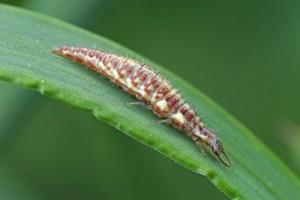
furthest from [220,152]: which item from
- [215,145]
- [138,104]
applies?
[138,104]

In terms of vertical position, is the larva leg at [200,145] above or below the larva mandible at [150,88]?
below

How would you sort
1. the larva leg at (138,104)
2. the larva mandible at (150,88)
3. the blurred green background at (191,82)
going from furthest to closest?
the blurred green background at (191,82) → the larva mandible at (150,88) → the larva leg at (138,104)

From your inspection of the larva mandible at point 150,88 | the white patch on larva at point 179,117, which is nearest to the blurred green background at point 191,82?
the larva mandible at point 150,88

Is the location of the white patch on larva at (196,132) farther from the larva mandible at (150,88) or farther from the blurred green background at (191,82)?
the blurred green background at (191,82)

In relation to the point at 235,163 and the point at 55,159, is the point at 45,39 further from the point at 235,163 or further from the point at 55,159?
the point at 55,159

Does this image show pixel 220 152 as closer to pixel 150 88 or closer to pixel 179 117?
pixel 179 117

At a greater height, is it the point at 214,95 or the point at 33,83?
the point at 214,95

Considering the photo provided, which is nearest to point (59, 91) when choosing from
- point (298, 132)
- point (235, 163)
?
point (235, 163)

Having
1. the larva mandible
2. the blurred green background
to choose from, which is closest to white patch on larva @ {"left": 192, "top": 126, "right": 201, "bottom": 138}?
the larva mandible
